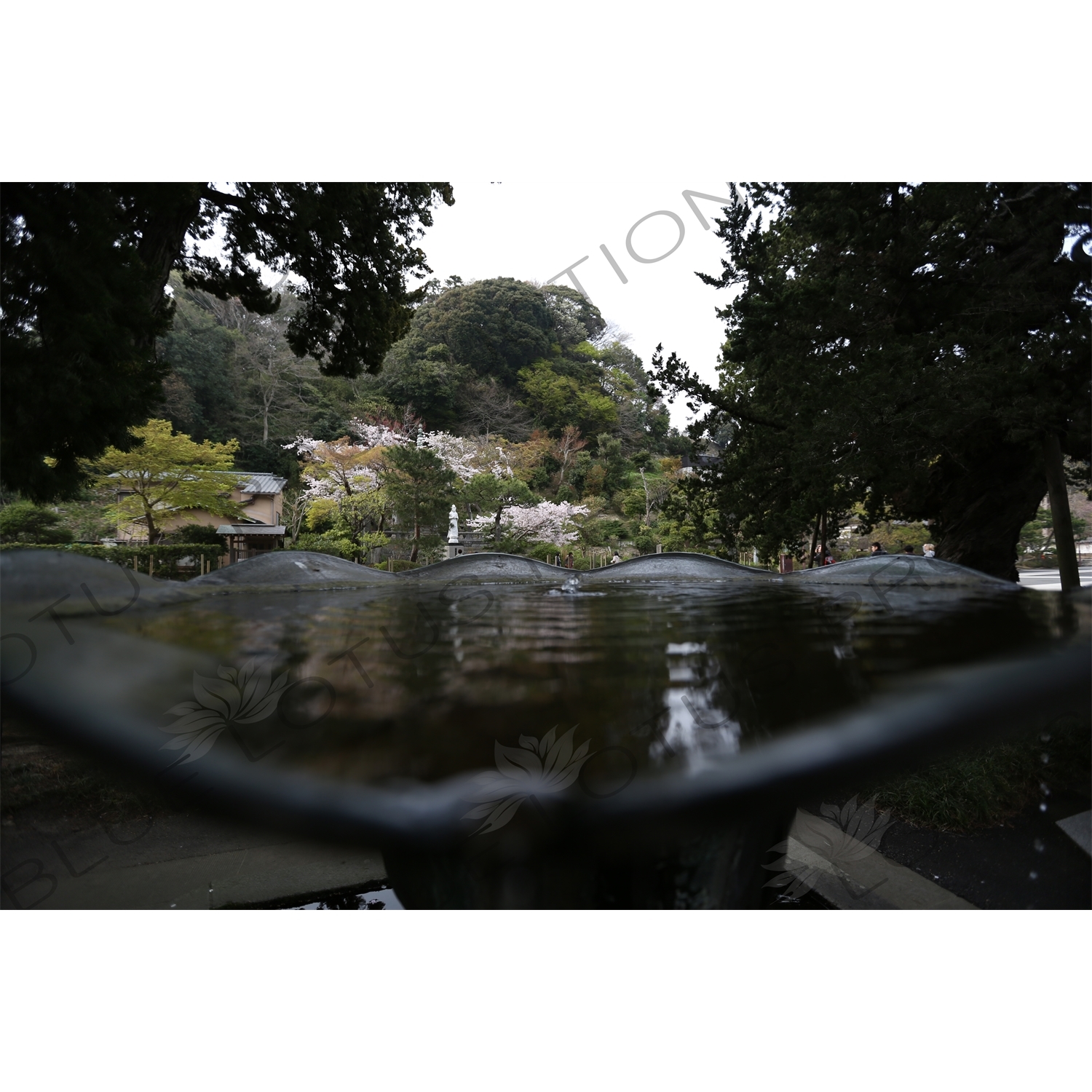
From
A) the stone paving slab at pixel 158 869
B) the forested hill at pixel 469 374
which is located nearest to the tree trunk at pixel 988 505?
the stone paving slab at pixel 158 869

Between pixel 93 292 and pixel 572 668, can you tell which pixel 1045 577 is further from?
pixel 93 292

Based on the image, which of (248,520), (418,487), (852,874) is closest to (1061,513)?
(852,874)

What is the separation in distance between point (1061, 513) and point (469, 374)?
4.91 metres

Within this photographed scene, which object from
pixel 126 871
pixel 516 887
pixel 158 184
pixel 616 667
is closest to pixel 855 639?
pixel 616 667

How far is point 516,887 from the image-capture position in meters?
0.47

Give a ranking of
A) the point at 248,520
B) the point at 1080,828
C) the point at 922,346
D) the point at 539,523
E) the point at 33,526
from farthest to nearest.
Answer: the point at 539,523 < the point at 248,520 < the point at 33,526 < the point at 1080,828 < the point at 922,346

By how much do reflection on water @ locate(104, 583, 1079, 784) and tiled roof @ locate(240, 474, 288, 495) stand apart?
9.51ft

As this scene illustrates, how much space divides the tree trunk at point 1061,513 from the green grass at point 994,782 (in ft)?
3.28

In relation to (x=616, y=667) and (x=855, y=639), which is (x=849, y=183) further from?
(x=616, y=667)

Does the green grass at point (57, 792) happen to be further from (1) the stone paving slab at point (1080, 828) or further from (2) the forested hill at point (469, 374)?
(1) the stone paving slab at point (1080, 828)

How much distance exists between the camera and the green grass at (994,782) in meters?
2.13

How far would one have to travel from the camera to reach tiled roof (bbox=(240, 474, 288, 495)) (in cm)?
373

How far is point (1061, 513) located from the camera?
1.55m

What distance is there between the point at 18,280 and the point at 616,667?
1446mm
